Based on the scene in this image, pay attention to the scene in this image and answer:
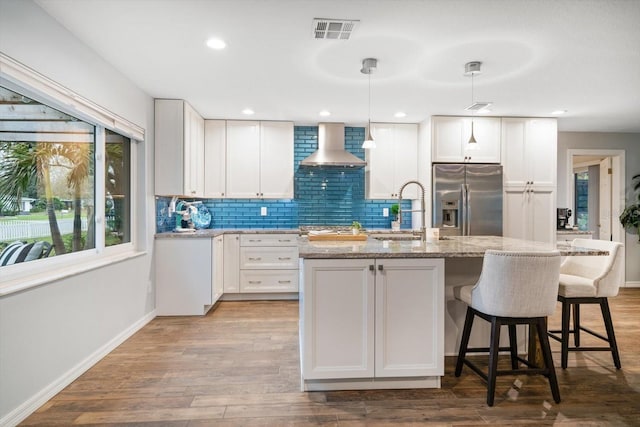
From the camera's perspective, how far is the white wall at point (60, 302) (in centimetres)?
199

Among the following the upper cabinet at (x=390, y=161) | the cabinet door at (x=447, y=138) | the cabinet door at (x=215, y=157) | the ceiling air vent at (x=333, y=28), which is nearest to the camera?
the ceiling air vent at (x=333, y=28)

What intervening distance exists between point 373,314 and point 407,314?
22cm

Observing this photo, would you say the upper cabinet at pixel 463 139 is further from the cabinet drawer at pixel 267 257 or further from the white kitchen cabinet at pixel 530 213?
the cabinet drawer at pixel 267 257

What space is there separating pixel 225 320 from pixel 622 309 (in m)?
4.50

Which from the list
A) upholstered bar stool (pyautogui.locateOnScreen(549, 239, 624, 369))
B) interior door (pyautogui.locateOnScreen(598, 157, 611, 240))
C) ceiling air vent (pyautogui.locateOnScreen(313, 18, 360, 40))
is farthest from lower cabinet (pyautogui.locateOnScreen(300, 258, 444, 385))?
interior door (pyautogui.locateOnScreen(598, 157, 611, 240))

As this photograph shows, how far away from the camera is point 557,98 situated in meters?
3.95

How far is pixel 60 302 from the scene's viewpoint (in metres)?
2.39

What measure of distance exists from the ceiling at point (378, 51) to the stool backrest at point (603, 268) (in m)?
1.45

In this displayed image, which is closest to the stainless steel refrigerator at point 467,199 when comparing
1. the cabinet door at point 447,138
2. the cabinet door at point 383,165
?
the cabinet door at point 447,138

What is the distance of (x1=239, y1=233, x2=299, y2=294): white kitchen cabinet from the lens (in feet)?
15.4

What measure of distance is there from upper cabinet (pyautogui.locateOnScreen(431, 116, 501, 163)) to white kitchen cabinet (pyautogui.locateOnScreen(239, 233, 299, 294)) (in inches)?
87.0

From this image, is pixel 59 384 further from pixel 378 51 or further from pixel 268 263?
pixel 378 51

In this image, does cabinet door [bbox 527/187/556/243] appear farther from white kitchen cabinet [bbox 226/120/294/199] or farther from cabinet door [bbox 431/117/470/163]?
white kitchen cabinet [bbox 226/120/294/199]

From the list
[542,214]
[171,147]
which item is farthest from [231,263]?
[542,214]
